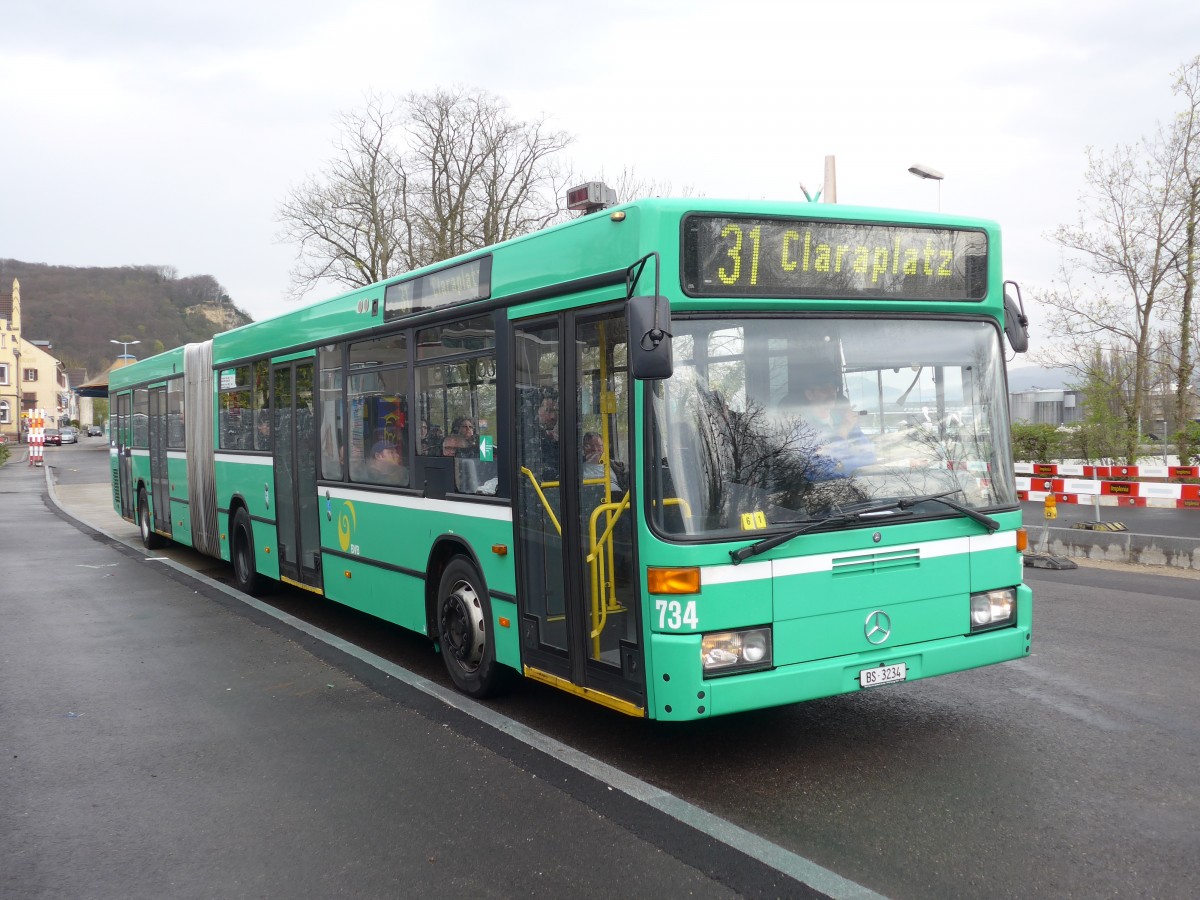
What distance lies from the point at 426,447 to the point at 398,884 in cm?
351

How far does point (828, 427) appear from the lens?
16.5ft

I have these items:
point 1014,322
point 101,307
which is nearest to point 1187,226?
point 1014,322

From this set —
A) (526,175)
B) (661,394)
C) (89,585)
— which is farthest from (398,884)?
(526,175)

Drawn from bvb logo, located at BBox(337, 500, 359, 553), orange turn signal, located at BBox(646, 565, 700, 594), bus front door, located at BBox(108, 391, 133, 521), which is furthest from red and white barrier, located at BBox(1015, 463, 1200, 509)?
bus front door, located at BBox(108, 391, 133, 521)

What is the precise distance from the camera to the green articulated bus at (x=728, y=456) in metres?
4.83

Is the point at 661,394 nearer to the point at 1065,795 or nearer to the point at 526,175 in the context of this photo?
the point at 1065,795

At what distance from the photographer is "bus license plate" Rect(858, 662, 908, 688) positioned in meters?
5.04

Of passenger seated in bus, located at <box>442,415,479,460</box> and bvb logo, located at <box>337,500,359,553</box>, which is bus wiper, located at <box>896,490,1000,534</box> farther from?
bvb logo, located at <box>337,500,359,553</box>

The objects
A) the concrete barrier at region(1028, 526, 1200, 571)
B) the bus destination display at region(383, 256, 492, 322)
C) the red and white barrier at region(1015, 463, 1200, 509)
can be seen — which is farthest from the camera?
the red and white barrier at region(1015, 463, 1200, 509)

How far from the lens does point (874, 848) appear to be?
4.22 meters

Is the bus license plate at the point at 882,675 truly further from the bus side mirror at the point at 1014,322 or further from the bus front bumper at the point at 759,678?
the bus side mirror at the point at 1014,322

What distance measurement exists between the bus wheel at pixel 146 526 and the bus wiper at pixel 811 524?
42.7 feet

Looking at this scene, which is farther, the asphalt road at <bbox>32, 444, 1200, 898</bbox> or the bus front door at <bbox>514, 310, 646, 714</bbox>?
the bus front door at <bbox>514, 310, 646, 714</bbox>

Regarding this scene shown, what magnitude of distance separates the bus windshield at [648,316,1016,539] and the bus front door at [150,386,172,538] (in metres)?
11.3
